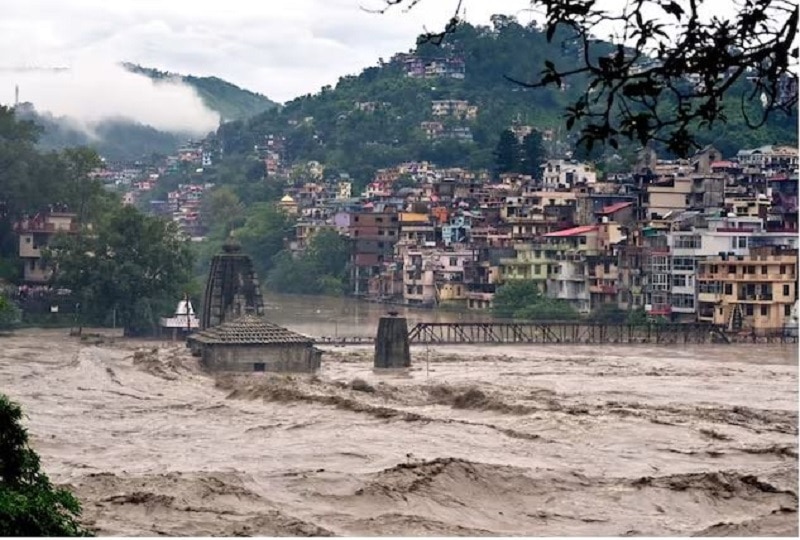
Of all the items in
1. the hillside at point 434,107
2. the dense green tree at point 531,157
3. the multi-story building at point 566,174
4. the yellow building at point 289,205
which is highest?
the hillside at point 434,107

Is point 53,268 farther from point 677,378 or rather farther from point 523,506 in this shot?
point 523,506

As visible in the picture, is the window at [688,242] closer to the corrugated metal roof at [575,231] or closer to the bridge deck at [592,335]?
the bridge deck at [592,335]

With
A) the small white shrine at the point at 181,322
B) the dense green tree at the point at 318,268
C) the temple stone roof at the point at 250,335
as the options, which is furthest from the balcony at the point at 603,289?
the temple stone roof at the point at 250,335

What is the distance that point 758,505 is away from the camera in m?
A: 20.4

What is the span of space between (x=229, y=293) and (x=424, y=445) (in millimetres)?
24570

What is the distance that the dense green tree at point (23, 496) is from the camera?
12938 mm

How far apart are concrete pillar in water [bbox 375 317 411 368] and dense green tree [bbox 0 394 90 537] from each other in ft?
88.4

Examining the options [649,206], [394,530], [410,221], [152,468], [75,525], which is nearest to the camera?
[75,525]

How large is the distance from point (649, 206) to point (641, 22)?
57.5 metres

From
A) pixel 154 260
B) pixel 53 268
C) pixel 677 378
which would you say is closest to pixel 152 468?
pixel 677 378

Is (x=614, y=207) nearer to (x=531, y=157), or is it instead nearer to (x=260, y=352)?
(x=531, y=157)

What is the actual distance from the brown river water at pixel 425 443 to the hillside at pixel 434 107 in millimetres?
60227

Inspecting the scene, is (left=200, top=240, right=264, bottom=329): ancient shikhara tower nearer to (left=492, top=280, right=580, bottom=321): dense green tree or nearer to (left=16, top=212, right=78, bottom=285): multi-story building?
(left=16, top=212, right=78, bottom=285): multi-story building

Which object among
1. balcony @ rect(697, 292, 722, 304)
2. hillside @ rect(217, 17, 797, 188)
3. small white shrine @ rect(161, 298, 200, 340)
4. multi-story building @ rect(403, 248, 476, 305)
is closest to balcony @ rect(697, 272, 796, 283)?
balcony @ rect(697, 292, 722, 304)
